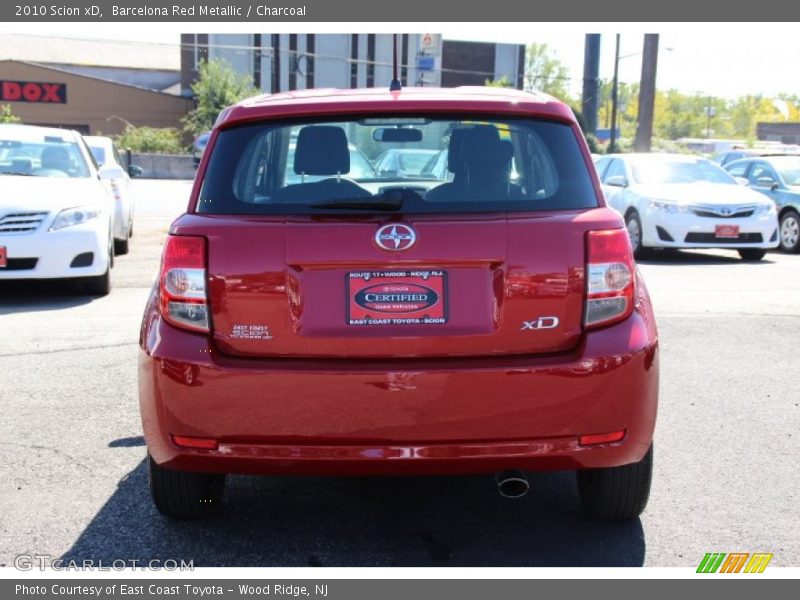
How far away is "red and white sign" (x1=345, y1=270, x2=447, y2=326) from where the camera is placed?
11.3 feet

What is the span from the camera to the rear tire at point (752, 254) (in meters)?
14.2

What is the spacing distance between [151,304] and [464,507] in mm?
1540

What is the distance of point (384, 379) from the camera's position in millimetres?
3404

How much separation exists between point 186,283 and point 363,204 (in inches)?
26.7

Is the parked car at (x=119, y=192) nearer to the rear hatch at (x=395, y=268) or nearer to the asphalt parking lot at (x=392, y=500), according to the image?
the asphalt parking lot at (x=392, y=500)

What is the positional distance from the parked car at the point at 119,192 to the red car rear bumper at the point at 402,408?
24.2 ft

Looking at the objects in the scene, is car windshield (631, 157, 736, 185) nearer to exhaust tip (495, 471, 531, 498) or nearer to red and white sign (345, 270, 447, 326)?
exhaust tip (495, 471, 531, 498)

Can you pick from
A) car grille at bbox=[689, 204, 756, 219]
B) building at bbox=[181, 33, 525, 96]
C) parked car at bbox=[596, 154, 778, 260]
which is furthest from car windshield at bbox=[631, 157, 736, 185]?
building at bbox=[181, 33, 525, 96]

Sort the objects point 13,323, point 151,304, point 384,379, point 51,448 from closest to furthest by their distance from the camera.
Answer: point 384,379 < point 151,304 < point 51,448 < point 13,323

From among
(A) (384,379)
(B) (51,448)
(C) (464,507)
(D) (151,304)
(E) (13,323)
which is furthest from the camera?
(E) (13,323)

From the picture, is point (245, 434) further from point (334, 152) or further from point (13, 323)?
point (13, 323)

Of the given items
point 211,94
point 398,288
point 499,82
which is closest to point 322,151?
point 398,288

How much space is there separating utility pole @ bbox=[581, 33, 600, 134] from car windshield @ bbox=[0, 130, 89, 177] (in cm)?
4789
